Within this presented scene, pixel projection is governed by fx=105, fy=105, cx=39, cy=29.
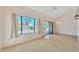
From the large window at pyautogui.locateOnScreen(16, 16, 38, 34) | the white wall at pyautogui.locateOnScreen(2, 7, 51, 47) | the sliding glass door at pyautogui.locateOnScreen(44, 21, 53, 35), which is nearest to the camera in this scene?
the white wall at pyautogui.locateOnScreen(2, 7, 51, 47)

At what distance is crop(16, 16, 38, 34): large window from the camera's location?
7.51ft

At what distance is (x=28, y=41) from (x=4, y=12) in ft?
2.61

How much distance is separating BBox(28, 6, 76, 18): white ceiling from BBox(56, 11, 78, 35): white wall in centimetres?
9

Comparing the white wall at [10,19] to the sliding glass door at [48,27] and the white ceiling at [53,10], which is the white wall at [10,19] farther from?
the sliding glass door at [48,27]

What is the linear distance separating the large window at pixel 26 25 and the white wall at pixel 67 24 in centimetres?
53

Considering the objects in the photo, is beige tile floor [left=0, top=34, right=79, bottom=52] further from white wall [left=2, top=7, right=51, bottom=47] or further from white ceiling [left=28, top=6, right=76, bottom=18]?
white ceiling [left=28, top=6, right=76, bottom=18]

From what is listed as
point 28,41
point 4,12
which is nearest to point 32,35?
point 28,41

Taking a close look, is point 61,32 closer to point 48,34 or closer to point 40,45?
point 48,34

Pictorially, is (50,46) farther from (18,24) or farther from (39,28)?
(18,24)

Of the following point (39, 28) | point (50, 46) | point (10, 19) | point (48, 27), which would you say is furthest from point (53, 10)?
point (10, 19)

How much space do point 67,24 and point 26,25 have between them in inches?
35.9

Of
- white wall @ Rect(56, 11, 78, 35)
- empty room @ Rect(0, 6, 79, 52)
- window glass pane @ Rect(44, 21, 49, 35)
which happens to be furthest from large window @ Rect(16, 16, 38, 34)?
white wall @ Rect(56, 11, 78, 35)

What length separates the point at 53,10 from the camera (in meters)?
2.32
